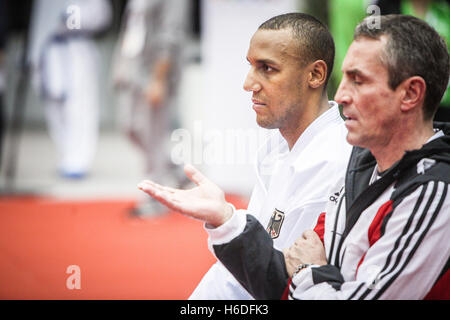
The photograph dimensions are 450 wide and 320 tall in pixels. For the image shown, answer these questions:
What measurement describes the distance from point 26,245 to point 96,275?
983 mm

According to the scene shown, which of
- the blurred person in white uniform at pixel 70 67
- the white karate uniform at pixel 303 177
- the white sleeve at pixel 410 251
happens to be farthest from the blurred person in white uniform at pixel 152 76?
the white sleeve at pixel 410 251

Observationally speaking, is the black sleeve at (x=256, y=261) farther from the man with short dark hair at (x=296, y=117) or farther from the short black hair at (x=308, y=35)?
the short black hair at (x=308, y=35)

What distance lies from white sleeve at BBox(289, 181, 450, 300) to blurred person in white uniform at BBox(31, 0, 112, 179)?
3.68 ft

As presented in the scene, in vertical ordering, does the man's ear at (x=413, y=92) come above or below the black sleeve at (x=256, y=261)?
above

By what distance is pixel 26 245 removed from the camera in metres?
3.62

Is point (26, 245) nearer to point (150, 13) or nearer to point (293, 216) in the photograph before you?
point (150, 13)

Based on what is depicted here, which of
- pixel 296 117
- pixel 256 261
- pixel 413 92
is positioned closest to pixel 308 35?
pixel 296 117

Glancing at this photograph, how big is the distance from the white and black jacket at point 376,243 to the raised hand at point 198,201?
32 mm

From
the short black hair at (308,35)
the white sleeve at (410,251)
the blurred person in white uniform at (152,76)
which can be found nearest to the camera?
the white sleeve at (410,251)

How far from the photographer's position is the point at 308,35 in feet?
5.03

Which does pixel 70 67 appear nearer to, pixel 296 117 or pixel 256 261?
pixel 296 117

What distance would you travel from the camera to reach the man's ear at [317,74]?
1539 millimetres

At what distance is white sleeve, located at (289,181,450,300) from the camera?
1289 millimetres

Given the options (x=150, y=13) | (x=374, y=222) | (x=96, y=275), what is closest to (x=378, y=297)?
(x=374, y=222)
